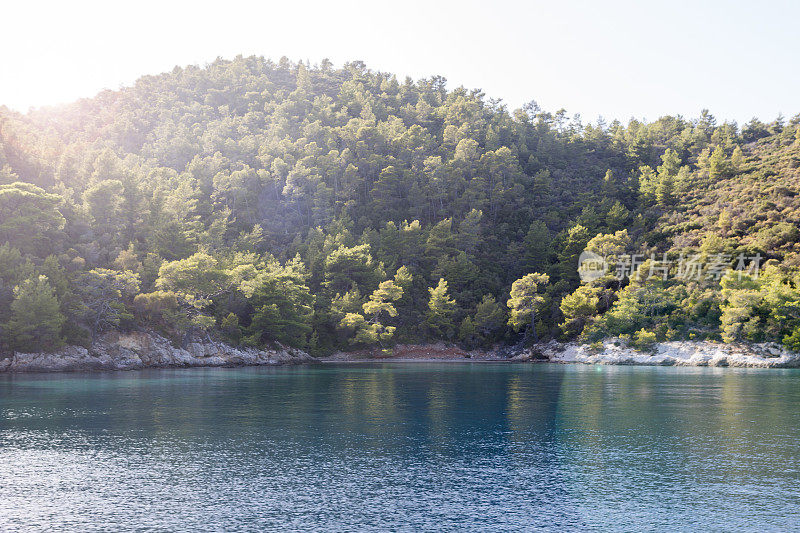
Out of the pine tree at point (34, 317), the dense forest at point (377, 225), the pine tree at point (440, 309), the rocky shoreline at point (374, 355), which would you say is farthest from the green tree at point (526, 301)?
the pine tree at point (34, 317)

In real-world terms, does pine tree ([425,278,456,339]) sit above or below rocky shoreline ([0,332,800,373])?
above

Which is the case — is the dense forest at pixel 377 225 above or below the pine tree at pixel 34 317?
above

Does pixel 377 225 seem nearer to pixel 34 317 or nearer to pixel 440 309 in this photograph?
pixel 440 309

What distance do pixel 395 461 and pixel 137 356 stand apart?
2278 inches

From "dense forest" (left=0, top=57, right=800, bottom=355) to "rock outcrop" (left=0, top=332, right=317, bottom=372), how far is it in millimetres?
1722

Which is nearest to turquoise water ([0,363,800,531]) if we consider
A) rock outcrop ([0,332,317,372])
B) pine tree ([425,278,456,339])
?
rock outcrop ([0,332,317,372])

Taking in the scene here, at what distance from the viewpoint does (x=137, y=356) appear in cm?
7275

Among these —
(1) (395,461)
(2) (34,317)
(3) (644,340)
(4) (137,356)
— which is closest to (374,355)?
→ (4) (137,356)

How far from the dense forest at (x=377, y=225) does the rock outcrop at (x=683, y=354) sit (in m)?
2.00

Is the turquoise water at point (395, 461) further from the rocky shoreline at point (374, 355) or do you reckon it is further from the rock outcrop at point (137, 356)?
the rocky shoreline at point (374, 355)

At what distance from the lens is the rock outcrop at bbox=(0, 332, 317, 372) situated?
2539 inches

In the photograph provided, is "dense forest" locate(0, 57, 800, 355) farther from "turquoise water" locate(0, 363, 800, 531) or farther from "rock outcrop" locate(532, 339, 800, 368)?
"turquoise water" locate(0, 363, 800, 531)

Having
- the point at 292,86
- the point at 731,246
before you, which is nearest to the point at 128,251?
the point at 731,246

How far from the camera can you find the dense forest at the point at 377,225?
7712 cm
